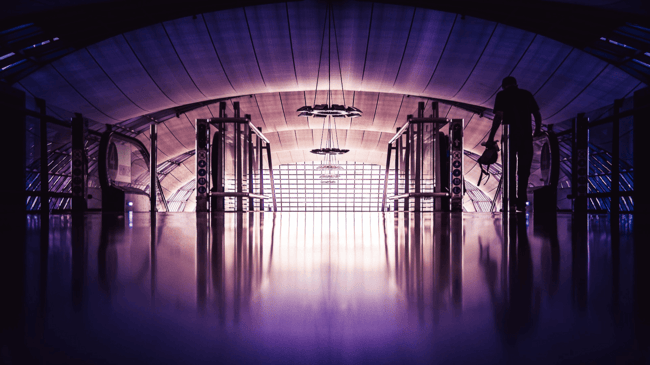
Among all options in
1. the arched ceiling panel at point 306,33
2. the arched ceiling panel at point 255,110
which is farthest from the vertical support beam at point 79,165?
the arched ceiling panel at point 255,110

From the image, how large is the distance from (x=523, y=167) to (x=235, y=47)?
21.9m

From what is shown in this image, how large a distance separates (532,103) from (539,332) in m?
7.08

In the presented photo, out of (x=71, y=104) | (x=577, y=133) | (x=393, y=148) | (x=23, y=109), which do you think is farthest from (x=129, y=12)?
(x=577, y=133)

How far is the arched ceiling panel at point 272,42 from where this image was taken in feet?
80.2

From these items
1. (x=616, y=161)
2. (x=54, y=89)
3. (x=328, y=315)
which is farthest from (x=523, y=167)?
(x=54, y=89)

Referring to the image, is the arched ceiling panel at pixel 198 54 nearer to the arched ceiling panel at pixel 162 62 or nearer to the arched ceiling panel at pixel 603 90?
the arched ceiling panel at pixel 162 62

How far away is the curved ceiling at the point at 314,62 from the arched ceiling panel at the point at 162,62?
53mm

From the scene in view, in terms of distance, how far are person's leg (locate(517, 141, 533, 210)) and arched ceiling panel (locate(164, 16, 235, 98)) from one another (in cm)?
2102

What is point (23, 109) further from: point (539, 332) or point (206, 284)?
point (539, 332)

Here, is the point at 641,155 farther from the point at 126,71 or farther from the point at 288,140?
the point at 288,140

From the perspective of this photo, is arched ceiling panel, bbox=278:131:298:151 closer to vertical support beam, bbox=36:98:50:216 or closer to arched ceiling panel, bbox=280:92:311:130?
arched ceiling panel, bbox=280:92:311:130

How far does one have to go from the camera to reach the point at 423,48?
85.4ft

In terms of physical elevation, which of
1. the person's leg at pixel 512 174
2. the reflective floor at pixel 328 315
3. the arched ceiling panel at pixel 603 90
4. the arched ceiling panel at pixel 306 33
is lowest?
the reflective floor at pixel 328 315

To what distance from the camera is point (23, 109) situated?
22.6ft
